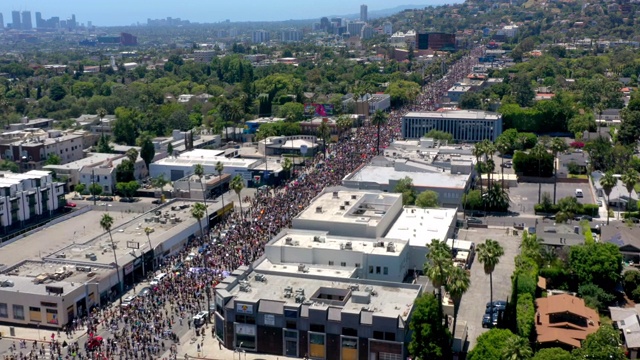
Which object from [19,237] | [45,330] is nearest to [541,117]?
[19,237]

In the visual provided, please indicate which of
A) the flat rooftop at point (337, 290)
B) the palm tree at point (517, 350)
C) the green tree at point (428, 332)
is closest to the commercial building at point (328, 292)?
the flat rooftop at point (337, 290)

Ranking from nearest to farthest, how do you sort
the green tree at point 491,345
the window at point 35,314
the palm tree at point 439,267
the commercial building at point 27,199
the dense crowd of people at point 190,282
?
the green tree at point 491,345 < the palm tree at point 439,267 < the dense crowd of people at point 190,282 < the window at point 35,314 < the commercial building at point 27,199

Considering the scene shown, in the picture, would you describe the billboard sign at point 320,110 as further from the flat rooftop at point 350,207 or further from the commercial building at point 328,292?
the commercial building at point 328,292

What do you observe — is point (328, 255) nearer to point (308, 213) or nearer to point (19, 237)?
point (308, 213)

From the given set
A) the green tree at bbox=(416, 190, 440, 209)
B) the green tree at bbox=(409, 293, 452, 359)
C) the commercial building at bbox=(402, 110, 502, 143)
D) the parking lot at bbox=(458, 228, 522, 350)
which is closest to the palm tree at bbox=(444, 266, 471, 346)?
the green tree at bbox=(409, 293, 452, 359)

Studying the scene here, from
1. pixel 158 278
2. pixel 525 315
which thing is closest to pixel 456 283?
pixel 525 315
